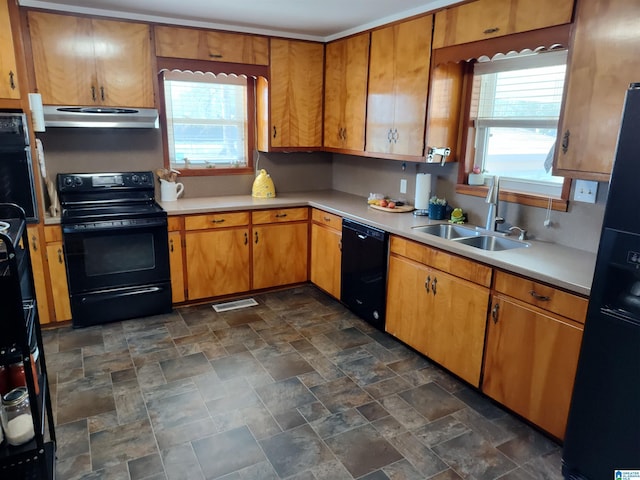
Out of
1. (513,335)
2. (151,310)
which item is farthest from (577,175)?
(151,310)

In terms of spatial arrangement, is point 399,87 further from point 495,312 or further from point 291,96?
point 495,312

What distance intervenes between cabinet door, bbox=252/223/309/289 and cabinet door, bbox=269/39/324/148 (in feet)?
2.73

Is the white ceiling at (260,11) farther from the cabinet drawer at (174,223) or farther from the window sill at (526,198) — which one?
the cabinet drawer at (174,223)

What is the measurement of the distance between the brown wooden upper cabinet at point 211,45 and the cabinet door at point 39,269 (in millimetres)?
1674

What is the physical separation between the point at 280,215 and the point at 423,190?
4.31 feet

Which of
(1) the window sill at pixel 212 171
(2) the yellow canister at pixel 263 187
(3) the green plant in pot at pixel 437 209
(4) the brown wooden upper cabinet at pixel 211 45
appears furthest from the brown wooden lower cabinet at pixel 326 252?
(4) the brown wooden upper cabinet at pixel 211 45

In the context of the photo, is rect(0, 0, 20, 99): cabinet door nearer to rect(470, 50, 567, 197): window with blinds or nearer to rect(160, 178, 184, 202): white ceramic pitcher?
rect(160, 178, 184, 202): white ceramic pitcher

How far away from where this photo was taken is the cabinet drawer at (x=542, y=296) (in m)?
1.97

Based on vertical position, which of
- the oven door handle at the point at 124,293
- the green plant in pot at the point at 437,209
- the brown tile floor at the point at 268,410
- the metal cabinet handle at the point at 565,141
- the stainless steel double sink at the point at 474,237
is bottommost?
the brown tile floor at the point at 268,410

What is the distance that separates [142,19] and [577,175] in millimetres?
3242

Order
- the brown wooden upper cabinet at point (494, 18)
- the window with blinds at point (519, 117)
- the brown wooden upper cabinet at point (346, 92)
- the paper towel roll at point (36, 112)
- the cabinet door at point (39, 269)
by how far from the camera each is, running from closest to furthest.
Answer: the brown wooden upper cabinet at point (494, 18)
the window with blinds at point (519, 117)
the paper towel roll at point (36, 112)
the cabinet door at point (39, 269)
the brown wooden upper cabinet at point (346, 92)

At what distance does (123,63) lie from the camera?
339 centimetres

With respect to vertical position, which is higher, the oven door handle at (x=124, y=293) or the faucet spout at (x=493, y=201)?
the faucet spout at (x=493, y=201)

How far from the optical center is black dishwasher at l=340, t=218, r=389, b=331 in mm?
3193
